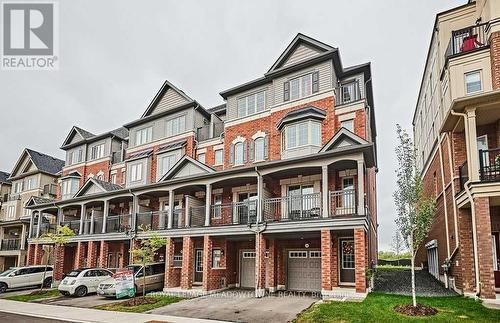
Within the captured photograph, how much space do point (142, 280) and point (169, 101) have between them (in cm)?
1355

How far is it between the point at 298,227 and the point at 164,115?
15.5 m

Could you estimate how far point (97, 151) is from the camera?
3300 cm

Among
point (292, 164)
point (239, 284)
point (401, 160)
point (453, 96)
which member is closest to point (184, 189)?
point (239, 284)

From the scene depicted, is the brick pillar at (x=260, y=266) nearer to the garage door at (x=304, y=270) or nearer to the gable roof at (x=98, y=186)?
the garage door at (x=304, y=270)

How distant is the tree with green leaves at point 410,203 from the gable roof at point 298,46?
8546 millimetres

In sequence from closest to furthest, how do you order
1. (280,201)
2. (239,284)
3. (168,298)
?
1. (168,298)
2. (280,201)
3. (239,284)

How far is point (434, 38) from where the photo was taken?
796 inches

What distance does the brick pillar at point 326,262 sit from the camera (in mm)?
15500

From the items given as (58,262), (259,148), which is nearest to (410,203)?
(259,148)

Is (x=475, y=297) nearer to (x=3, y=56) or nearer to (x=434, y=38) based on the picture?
(x=434, y=38)

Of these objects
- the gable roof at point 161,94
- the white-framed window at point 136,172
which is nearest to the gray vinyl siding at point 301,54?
the gable roof at point 161,94

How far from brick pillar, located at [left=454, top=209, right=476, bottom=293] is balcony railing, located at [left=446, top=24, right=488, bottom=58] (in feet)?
23.4

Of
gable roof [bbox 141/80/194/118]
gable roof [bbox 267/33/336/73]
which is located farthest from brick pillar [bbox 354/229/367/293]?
gable roof [bbox 141/80/194/118]

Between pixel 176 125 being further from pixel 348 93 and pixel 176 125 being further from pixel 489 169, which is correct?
pixel 489 169
